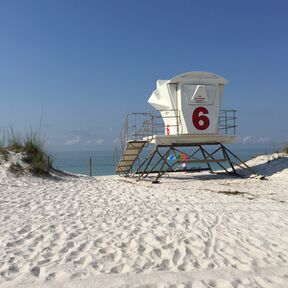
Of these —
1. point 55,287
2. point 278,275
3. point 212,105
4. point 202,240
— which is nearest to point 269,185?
point 212,105

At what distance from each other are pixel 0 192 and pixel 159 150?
10.3 meters

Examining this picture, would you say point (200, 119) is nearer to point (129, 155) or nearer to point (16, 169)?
point (129, 155)

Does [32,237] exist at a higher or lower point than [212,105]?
lower

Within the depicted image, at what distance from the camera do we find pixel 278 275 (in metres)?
4.84

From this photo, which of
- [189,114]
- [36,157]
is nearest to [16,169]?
[36,157]

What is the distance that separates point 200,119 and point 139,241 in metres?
12.5

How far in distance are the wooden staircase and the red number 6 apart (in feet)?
10.1

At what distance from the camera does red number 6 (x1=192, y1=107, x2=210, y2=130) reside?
17.8 meters

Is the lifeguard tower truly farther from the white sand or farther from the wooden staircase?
the white sand

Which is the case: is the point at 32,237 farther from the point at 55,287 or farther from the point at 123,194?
the point at 123,194

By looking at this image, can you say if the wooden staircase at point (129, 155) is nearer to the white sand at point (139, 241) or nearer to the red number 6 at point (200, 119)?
the red number 6 at point (200, 119)

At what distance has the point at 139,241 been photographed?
6.02 meters

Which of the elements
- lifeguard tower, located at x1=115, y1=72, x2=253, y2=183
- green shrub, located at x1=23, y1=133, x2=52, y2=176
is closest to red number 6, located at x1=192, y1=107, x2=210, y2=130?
lifeguard tower, located at x1=115, y1=72, x2=253, y2=183

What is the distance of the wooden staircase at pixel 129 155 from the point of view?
785 inches
